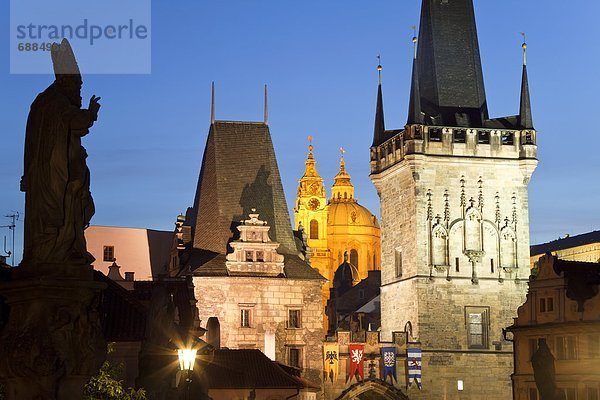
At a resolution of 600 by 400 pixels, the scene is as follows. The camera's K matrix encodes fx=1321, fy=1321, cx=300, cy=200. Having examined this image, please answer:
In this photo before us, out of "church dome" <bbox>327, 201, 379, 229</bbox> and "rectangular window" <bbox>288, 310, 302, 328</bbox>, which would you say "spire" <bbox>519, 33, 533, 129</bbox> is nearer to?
"rectangular window" <bbox>288, 310, 302, 328</bbox>

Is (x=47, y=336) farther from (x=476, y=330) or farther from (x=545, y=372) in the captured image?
(x=476, y=330)

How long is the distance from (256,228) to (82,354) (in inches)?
2045

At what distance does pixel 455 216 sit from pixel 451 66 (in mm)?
8378

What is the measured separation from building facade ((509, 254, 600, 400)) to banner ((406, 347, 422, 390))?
37.8 feet

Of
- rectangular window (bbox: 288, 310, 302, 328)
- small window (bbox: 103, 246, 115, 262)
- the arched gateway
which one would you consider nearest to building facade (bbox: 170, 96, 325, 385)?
rectangular window (bbox: 288, 310, 302, 328)

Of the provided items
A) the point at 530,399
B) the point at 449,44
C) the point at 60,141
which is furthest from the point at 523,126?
the point at 60,141

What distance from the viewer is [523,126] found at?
68.0 meters

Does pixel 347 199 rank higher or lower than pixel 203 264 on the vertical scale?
higher

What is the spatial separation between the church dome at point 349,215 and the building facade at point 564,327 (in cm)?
9482

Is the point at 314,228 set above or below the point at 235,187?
above

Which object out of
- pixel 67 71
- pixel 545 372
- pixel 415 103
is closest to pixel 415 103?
pixel 415 103

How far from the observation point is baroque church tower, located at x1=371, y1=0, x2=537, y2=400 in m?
63.8

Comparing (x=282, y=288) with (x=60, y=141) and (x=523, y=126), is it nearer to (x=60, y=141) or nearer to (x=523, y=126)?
(x=523, y=126)

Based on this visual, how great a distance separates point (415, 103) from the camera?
220 ft
